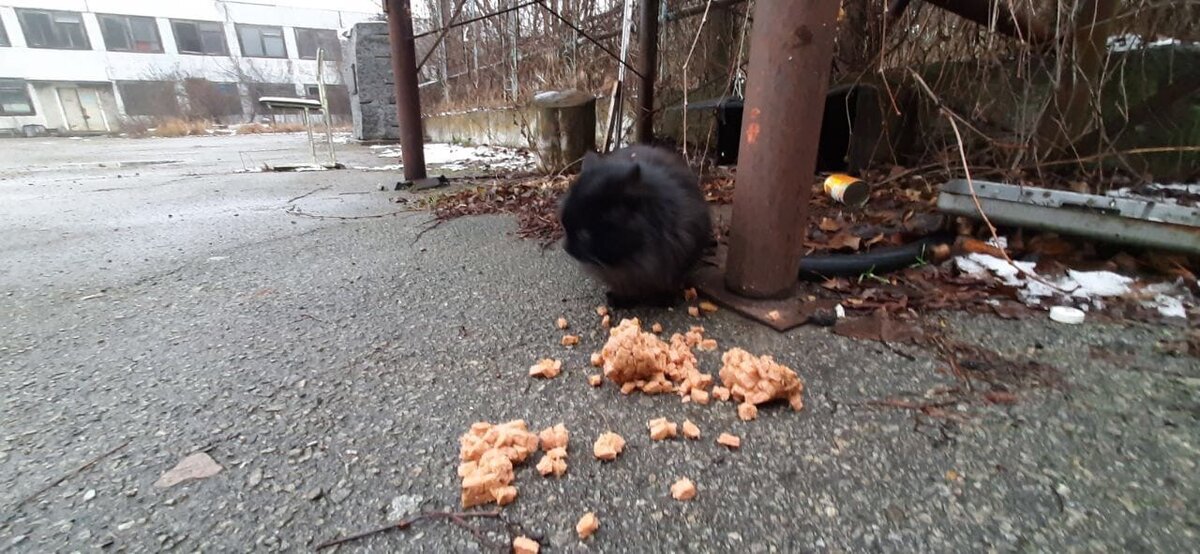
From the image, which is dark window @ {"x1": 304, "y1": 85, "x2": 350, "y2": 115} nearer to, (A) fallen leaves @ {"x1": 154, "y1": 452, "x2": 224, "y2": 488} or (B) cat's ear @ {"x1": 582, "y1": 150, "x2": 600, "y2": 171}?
(B) cat's ear @ {"x1": 582, "y1": 150, "x2": 600, "y2": 171}

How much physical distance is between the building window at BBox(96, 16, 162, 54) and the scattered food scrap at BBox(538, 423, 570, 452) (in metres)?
31.4

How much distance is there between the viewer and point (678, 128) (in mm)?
4633

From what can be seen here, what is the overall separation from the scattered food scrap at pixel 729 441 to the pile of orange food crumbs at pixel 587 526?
333 mm

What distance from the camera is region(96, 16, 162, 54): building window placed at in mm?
22375

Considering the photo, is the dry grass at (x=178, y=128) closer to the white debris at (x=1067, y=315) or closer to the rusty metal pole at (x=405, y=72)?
the rusty metal pole at (x=405, y=72)

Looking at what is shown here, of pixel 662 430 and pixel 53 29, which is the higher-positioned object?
pixel 53 29

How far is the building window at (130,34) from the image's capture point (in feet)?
73.4

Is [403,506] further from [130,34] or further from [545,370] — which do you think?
[130,34]

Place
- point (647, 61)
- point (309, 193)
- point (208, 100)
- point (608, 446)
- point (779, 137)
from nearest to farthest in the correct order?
point (608, 446) < point (779, 137) < point (647, 61) < point (309, 193) < point (208, 100)

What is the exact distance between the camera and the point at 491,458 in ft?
3.28

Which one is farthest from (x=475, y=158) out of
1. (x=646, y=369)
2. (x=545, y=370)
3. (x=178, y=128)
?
(x=178, y=128)

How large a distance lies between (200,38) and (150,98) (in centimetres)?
415

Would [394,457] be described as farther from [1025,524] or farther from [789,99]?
[789,99]

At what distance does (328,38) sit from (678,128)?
92.1ft
